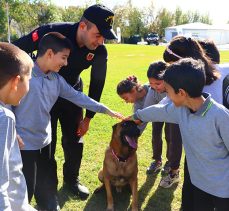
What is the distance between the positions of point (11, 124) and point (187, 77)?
1389 mm

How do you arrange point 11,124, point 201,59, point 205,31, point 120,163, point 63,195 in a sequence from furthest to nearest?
1. point 205,31
2. point 63,195
3. point 120,163
4. point 201,59
5. point 11,124

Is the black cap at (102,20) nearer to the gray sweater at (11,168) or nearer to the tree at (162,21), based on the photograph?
the gray sweater at (11,168)

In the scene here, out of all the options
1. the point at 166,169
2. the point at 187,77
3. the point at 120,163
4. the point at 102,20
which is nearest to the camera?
the point at 187,77

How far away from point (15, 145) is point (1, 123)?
0.29 meters

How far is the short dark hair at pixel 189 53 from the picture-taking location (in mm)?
3031

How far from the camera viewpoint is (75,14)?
6312 cm

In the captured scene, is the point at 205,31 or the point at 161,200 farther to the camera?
the point at 205,31

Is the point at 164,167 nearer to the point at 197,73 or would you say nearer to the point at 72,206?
the point at 72,206

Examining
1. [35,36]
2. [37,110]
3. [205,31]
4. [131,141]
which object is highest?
[35,36]

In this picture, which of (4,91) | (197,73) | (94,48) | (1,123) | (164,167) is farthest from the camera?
(164,167)

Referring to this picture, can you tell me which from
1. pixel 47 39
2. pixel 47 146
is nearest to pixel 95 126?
pixel 47 146

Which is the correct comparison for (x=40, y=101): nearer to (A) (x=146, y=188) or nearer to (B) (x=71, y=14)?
(A) (x=146, y=188)

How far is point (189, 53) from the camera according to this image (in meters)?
3.20

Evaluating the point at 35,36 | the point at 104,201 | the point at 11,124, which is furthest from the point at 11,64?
the point at 104,201
